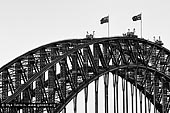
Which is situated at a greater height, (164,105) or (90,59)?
(90,59)

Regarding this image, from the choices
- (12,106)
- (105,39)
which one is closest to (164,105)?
(105,39)

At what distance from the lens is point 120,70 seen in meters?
142

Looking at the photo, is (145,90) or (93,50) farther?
(145,90)

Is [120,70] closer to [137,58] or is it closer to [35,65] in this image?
[137,58]

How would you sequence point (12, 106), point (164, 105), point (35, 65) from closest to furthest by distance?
point (12, 106)
point (35, 65)
point (164, 105)

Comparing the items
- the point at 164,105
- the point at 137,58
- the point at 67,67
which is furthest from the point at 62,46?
the point at 164,105

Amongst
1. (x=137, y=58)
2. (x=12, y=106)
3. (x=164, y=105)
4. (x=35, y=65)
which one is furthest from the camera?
(x=164, y=105)

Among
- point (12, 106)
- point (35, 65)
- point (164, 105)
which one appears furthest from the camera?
point (164, 105)

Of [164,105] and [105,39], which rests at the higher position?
[105,39]

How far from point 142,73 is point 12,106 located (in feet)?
130

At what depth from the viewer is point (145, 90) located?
144 meters

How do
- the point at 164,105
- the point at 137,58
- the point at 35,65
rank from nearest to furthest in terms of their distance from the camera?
1. the point at 35,65
2. the point at 137,58
3. the point at 164,105

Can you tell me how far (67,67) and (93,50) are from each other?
5.61 metres

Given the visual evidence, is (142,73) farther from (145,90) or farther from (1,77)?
(1,77)
